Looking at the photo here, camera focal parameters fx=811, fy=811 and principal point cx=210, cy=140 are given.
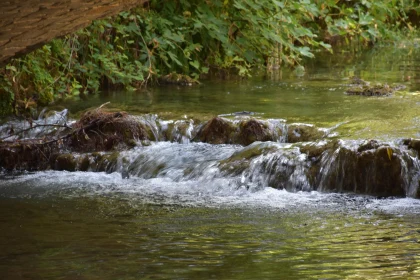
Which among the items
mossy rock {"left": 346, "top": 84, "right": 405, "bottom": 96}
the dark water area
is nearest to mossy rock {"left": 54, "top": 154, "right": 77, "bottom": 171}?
the dark water area

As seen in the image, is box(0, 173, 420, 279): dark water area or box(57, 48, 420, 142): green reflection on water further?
box(57, 48, 420, 142): green reflection on water

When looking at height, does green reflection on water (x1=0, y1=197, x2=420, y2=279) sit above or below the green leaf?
below

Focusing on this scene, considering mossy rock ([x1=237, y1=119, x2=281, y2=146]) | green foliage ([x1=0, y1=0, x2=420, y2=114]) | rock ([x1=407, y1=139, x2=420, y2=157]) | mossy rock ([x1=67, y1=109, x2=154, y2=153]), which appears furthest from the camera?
green foliage ([x1=0, y1=0, x2=420, y2=114])

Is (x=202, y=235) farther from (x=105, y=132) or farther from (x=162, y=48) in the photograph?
(x=162, y=48)


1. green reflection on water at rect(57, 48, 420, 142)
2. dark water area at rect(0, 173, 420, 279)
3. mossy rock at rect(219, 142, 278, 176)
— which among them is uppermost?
green reflection on water at rect(57, 48, 420, 142)

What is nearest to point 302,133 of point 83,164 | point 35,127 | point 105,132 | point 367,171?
point 367,171

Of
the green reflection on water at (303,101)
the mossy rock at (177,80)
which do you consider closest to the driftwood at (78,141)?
the green reflection on water at (303,101)

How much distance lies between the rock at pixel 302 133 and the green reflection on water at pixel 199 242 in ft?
5.55

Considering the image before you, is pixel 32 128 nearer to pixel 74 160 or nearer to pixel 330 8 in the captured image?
pixel 74 160

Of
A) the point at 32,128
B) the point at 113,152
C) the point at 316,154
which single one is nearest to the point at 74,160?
the point at 113,152

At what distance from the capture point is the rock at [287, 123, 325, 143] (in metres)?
7.25

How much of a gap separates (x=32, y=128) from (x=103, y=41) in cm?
270

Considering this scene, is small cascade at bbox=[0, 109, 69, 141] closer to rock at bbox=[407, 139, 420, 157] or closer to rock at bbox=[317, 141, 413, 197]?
rock at bbox=[317, 141, 413, 197]

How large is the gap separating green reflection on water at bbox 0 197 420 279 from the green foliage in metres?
3.62
